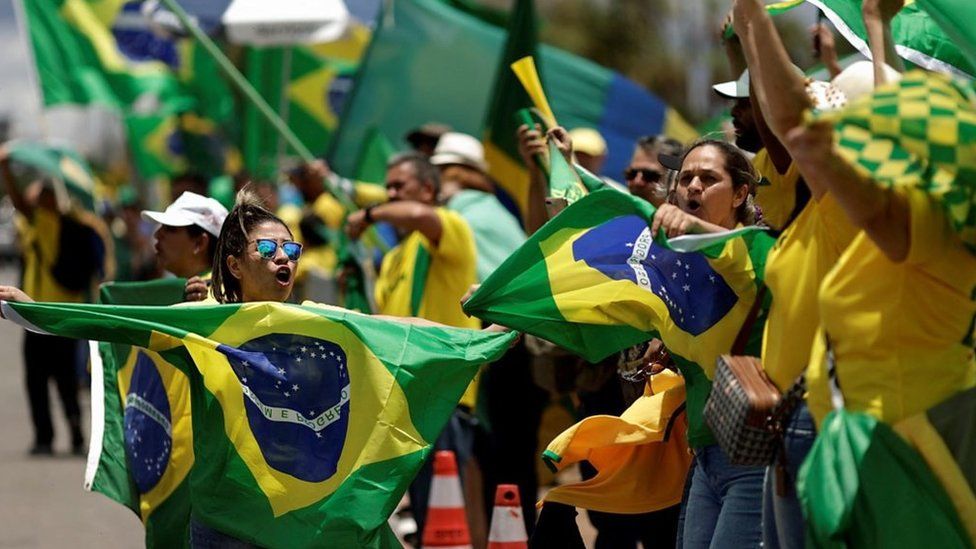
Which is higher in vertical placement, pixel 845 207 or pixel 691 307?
pixel 845 207

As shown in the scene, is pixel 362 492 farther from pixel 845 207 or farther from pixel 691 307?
pixel 845 207

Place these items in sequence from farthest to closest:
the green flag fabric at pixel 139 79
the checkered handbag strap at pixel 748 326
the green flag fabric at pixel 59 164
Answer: the green flag fabric at pixel 139 79 < the green flag fabric at pixel 59 164 < the checkered handbag strap at pixel 748 326

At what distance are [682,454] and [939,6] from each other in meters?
1.76

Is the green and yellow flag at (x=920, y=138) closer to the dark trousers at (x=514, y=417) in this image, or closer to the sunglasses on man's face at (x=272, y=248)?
the sunglasses on man's face at (x=272, y=248)

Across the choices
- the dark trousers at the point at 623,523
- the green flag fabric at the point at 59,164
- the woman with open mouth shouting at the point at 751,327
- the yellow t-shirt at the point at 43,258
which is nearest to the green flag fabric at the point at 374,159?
the yellow t-shirt at the point at 43,258

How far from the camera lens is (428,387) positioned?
5.93m

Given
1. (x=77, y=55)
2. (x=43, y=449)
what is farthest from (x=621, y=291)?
(x=77, y=55)

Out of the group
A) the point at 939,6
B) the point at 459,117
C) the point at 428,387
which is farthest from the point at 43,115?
the point at 939,6

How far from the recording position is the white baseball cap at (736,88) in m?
5.53

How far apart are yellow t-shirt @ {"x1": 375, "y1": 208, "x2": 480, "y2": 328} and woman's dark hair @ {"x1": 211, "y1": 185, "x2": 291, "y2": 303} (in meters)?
2.49

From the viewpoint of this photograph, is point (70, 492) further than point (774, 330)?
Yes

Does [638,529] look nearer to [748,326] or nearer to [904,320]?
[748,326]

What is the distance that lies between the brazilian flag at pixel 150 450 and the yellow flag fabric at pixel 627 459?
4.18ft

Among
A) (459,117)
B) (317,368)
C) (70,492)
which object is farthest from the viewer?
(459,117)
